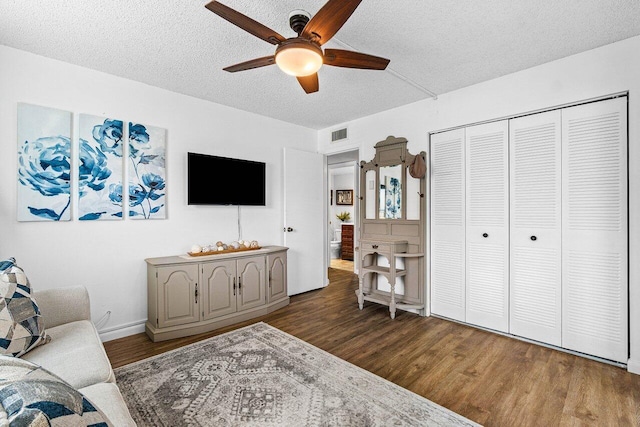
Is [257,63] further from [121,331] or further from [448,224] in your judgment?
[121,331]

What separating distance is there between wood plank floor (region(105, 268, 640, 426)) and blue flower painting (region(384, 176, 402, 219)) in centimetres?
125

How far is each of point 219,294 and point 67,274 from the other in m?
1.35

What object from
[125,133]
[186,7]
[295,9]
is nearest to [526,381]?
[295,9]

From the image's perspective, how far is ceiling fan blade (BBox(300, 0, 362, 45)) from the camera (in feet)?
4.88

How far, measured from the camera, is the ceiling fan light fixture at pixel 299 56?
1696 millimetres

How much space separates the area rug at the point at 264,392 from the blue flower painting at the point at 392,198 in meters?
2.02

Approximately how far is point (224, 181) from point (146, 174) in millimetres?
839

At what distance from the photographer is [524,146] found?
2875mm

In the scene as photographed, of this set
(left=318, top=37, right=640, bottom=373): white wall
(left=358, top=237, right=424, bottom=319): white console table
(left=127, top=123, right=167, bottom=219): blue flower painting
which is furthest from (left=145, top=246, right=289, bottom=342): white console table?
(left=318, top=37, right=640, bottom=373): white wall

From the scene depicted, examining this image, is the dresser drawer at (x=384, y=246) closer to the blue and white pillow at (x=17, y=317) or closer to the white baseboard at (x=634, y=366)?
the white baseboard at (x=634, y=366)

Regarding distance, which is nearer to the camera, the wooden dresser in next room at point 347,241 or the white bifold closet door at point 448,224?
the white bifold closet door at point 448,224

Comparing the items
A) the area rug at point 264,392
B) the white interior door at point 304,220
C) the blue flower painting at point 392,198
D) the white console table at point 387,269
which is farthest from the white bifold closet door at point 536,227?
the white interior door at point 304,220

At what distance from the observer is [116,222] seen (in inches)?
116

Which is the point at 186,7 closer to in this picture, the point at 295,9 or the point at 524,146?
the point at 295,9
